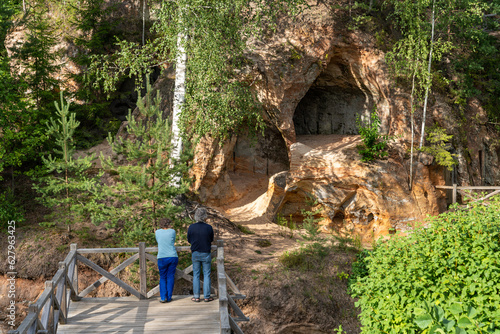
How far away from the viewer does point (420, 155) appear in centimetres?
1531

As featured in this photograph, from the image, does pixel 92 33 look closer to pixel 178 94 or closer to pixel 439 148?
pixel 178 94

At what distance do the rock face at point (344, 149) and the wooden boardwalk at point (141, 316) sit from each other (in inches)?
319

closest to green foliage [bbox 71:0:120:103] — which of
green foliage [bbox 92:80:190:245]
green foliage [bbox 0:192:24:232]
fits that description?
green foliage [bbox 0:192:24:232]

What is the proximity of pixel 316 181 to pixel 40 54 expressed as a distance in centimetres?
1106

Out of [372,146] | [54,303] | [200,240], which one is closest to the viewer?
[54,303]

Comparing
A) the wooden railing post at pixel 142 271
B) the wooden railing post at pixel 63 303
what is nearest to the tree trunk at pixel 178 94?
the wooden railing post at pixel 142 271

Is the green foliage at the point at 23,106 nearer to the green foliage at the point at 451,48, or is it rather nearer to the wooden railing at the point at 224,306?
the wooden railing at the point at 224,306

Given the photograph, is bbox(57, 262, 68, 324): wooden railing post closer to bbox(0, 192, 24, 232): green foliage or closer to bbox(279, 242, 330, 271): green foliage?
bbox(0, 192, 24, 232): green foliage

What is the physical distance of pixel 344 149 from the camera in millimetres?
15852

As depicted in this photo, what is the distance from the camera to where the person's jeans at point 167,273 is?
25.3 ft

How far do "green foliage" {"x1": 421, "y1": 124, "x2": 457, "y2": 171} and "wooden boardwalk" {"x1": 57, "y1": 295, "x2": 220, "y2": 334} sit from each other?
10.5 metres

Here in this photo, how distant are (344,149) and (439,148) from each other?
11.1 feet

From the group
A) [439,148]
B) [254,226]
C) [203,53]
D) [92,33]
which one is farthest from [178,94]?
[439,148]

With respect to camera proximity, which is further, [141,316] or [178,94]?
[178,94]
